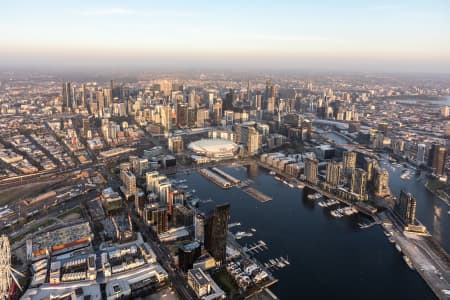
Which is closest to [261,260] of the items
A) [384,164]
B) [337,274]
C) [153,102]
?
[337,274]

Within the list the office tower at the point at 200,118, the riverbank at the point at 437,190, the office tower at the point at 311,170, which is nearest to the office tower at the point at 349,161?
the office tower at the point at 311,170

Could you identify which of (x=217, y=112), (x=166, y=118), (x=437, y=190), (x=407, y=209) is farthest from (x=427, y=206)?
(x=217, y=112)

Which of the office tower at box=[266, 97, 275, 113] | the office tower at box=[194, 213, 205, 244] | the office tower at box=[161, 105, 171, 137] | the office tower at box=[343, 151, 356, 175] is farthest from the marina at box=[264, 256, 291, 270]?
the office tower at box=[266, 97, 275, 113]

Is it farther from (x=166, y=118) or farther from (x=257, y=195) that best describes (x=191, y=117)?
(x=257, y=195)

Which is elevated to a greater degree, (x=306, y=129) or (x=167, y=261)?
(x=306, y=129)

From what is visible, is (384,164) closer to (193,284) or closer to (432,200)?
(432,200)

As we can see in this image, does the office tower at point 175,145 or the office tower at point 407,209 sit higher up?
the office tower at point 175,145

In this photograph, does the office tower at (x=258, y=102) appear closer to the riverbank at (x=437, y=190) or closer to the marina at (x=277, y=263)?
the riverbank at (x=437, y=190)
